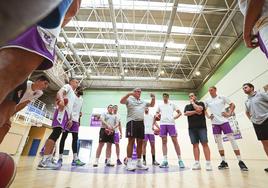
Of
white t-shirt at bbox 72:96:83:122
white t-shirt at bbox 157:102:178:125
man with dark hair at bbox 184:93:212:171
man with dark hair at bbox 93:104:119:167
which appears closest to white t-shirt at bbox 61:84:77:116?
white t-shirt at bbox 72:96:83:122

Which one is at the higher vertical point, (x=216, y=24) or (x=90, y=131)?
(x=216, y=24)

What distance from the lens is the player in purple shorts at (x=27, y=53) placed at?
1.90 feet

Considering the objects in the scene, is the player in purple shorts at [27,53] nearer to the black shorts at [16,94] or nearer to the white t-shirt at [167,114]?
the black shorts at [16,94]

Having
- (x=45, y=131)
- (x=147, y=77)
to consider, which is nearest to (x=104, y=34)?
(x=147, y=77)

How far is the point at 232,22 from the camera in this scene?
723 cm

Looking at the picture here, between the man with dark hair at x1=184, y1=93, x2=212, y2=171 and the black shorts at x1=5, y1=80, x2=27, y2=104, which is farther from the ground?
the man with dark hair at x1=184, y1=93, x2=212, y2=171

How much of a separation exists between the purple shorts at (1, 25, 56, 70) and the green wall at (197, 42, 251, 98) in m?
7.64

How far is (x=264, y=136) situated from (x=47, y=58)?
3.27 m

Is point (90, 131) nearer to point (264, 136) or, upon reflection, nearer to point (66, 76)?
point (66, 76)

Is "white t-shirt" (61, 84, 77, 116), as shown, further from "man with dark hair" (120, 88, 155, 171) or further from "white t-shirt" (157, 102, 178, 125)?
"white t-shirt" (157, 102, 178, 125)

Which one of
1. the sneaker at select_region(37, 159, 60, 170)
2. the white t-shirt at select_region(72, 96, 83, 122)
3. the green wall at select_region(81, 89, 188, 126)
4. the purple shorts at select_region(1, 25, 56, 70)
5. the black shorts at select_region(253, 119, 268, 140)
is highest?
the green wall at select_region(81, 89, 188, 126)

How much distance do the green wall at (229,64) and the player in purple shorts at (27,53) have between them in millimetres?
7664

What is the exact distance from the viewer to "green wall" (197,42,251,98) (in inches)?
286

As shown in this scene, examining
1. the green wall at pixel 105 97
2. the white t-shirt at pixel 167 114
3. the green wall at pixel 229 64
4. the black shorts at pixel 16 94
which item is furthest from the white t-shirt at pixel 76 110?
the green wall at pixel 105 97
